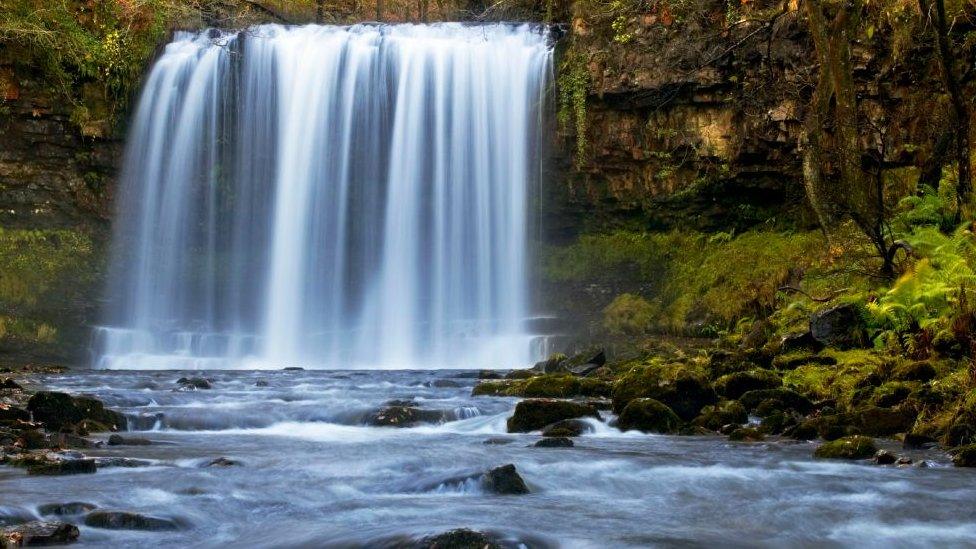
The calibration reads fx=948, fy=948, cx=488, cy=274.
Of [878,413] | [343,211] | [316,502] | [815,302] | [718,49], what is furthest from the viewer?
[343,211]

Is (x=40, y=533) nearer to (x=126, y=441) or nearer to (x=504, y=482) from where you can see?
(x=504, y=482)

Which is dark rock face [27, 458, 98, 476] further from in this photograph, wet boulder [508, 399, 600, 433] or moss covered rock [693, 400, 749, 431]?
moss covered rock [693, 400, 749, 431]

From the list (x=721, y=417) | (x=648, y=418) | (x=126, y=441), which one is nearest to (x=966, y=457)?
(x=721, y=417)

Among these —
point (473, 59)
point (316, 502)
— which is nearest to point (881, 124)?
point (473, 59)

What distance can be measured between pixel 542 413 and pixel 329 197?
43.4ft

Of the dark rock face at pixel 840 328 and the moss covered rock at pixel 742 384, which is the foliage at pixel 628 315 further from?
the moss covered rock at pixel 742 384

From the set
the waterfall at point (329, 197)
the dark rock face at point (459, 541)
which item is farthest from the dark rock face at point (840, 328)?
the waterfall at point (329, 197)

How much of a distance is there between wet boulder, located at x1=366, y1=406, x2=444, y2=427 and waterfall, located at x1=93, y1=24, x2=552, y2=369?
31.2ft

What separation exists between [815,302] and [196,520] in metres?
10.6

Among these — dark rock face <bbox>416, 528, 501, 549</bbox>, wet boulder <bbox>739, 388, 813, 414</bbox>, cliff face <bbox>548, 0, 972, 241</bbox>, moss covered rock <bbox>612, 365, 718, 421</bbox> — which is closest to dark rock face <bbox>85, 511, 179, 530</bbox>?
dark rock face <bbox>416, 528, 501, 549</bbox>

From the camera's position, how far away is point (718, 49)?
67.1 ft

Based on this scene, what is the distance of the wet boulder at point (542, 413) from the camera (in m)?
10.5

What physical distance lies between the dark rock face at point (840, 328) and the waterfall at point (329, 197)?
9.29 m

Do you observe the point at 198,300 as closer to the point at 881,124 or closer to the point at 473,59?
the point at 473,59
